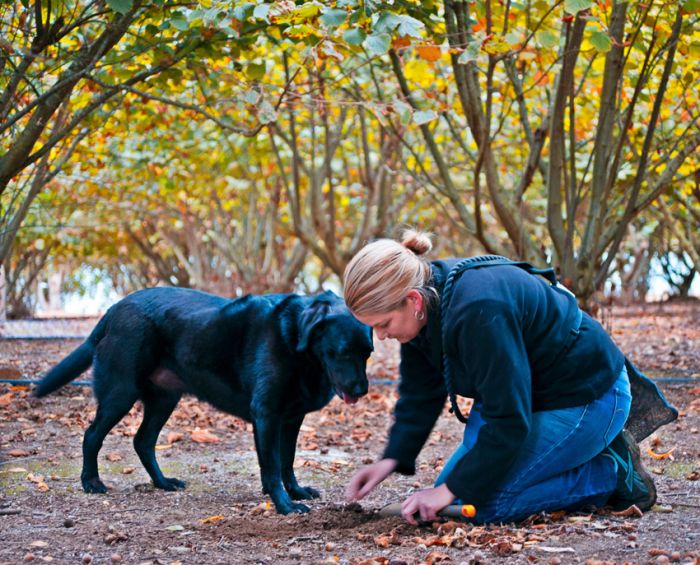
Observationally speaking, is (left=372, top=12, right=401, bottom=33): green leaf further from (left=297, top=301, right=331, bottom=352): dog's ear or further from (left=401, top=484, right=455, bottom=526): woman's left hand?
(left=401, top=484, right=455, bottom=526): woman's left hand

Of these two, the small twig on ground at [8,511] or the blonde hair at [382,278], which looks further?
the small twig on ground at [8,511]

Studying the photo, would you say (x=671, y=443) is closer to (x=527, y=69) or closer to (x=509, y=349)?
(x=509, y=349)

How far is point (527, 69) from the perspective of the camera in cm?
867

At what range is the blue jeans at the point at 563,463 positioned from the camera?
3.59 meters

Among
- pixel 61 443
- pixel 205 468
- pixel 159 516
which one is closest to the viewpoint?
pixel 159 516

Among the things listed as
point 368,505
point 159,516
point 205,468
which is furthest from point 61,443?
point 368,505

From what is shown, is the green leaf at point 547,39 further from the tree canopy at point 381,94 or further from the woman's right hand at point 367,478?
the woman's right hand at point 367,478

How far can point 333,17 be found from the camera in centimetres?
434

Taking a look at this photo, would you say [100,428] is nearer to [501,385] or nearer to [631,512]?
[501,385]

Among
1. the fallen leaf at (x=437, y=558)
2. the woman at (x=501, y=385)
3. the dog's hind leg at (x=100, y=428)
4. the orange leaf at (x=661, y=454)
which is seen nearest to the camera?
the fallen leaf at (x=437, y=558)

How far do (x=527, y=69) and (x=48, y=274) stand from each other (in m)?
51.3

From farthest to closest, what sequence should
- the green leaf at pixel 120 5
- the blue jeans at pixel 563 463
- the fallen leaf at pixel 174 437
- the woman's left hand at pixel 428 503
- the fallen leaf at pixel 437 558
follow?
the fallen leaf at pixel 174 437
the green leaf at pixel 120 5
the blue jeans at pixel 563 463
the woman's left hand at pixel 428 503
the fallen leaf at pixel 437 558

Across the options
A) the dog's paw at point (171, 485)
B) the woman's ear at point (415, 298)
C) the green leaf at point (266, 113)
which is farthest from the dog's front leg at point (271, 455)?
the green leaf at point (266, 113)

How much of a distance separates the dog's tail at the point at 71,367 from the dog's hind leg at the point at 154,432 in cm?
40
